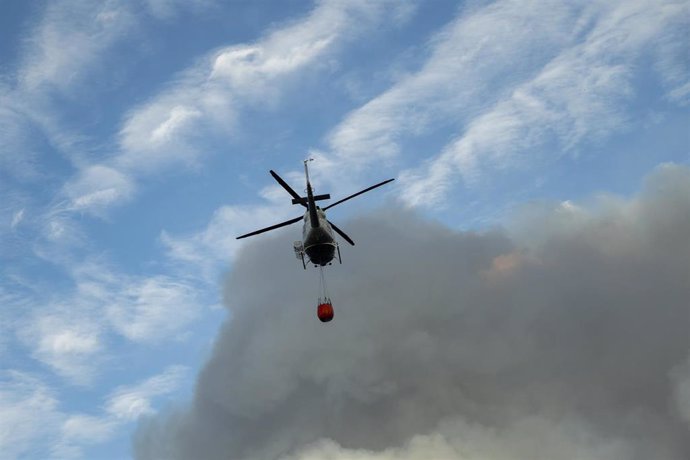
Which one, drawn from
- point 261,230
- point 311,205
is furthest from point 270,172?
point 261,230

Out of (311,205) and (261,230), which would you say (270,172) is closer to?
(311,205)

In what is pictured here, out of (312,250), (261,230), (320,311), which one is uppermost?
(261,230)

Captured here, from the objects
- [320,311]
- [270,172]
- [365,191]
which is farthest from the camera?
[365,191]

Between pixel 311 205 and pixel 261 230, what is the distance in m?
13.5

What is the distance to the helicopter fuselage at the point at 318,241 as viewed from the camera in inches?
4550

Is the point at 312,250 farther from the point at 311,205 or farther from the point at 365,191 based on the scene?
the point at 365,191

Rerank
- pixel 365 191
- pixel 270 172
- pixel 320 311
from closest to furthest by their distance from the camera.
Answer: pixel 270 172
pixel 320 311
pixel 365 191

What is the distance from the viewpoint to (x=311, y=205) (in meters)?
115

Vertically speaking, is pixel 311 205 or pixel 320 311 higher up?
pixel 311 205

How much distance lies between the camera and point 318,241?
115625mm

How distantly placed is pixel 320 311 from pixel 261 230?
65.2 feet

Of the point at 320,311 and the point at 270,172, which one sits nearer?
the point at 270,172

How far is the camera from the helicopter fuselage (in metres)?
116

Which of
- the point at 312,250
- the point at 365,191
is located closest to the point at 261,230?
the point at 312,250
